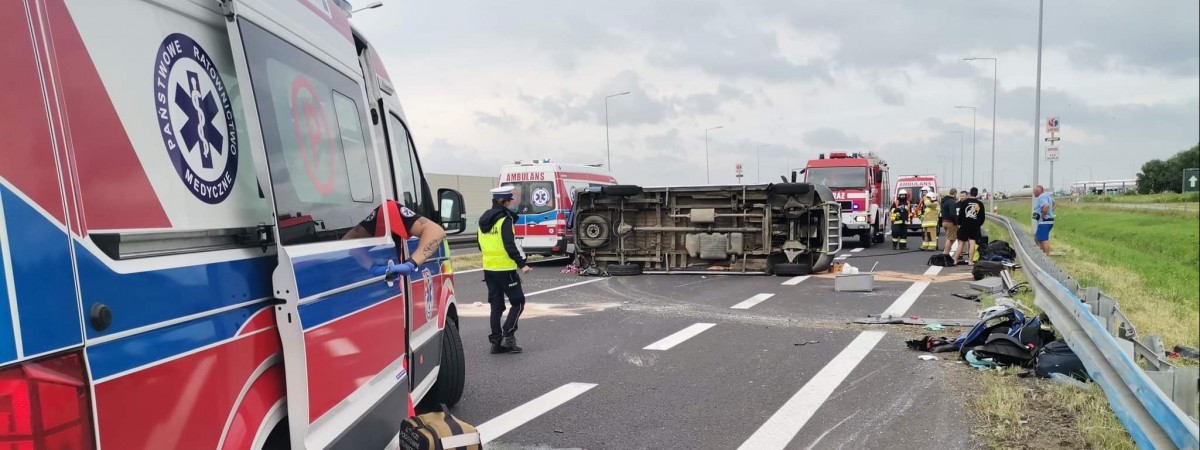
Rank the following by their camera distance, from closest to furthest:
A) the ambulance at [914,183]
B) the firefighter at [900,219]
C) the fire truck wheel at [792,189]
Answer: the fire truck wheel at [792,189], the firefighter at [900,219], the ambulance at [914,183]

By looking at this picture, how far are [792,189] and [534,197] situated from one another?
641 cm

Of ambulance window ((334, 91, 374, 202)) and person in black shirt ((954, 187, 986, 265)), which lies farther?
Answer: person in black shirt ((954, 187, 986, 265))

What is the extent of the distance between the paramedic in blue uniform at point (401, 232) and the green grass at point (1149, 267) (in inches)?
107

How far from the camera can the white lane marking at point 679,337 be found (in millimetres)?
7750

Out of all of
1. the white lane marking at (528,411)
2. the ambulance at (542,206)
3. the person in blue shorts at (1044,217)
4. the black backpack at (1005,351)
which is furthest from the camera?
the ambulance at (542,206)

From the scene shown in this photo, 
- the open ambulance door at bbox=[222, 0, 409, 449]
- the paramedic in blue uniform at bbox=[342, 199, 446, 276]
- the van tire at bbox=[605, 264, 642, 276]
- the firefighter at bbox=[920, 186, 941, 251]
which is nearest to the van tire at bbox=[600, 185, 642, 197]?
the van tire at bbox=[605, 264, 642, 276]

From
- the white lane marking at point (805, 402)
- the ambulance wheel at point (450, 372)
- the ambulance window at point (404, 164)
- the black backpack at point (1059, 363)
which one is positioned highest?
the ambulance window at point (404, 164)

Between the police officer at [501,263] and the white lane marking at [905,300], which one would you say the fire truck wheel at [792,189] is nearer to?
the white lane marking at [905,300]

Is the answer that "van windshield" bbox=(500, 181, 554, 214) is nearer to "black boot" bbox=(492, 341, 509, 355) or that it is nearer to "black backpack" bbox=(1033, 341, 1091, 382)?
"black boot" bbox=(492, 341, 509, 355)

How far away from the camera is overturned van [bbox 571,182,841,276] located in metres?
14.5

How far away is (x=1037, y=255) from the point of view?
9.29 m

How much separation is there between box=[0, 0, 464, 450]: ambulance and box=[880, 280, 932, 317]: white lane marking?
25.0ft

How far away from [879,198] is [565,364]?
18477 mm

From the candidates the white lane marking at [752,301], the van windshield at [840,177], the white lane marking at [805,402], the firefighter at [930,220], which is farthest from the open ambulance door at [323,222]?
the van windshield at [840,177]
